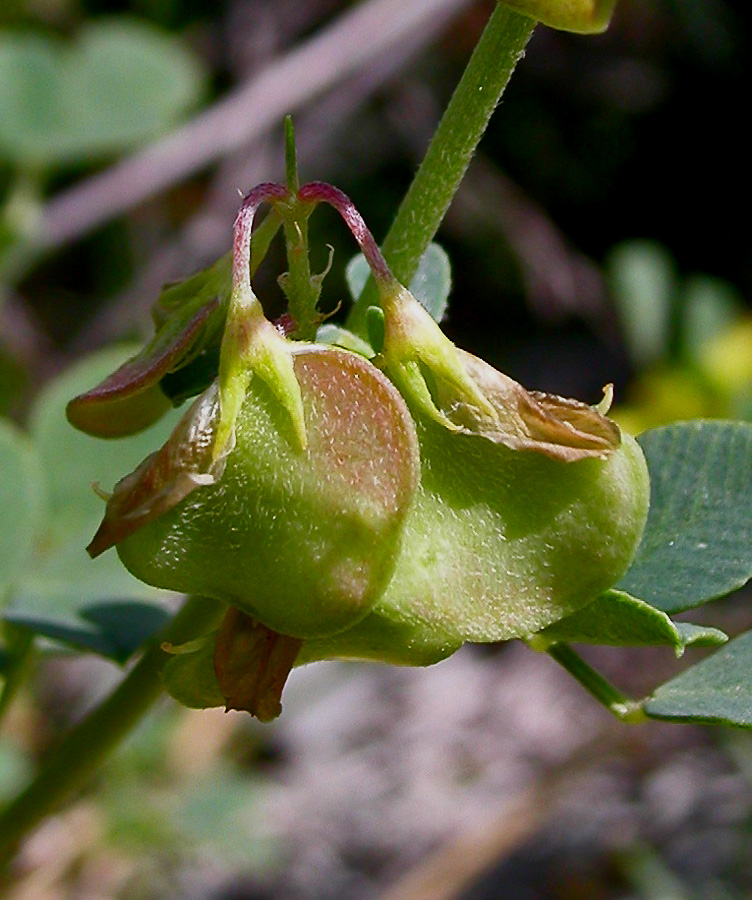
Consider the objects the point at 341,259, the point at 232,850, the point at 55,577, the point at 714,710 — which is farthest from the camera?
the point at 341,259

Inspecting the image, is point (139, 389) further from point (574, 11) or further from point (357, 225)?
point (574, 11)

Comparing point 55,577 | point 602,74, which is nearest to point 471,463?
point 55,577

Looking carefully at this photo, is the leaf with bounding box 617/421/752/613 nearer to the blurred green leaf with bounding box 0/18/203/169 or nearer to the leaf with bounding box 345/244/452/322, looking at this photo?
the leaf with bounding box 345/244/452/322

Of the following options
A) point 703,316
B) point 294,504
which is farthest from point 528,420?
point 703,316

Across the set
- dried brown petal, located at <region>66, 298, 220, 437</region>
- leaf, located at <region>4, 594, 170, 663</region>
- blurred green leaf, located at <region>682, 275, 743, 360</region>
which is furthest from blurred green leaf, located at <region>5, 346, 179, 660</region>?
blurred green leaf, located at <region>682, 275, 743, 360</region>

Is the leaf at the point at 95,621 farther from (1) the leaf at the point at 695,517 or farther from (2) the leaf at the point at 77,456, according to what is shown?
(1) the leaf at the point at 695,517

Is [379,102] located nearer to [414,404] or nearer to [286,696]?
[286,696]
